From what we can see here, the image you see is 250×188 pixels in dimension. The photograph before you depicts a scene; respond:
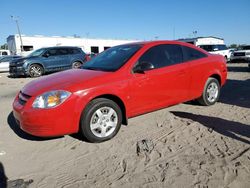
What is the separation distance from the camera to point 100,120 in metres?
3.98

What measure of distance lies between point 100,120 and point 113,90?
54cm

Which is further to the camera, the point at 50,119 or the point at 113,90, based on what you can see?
the point at 113,90

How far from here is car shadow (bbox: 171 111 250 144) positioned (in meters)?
4.08

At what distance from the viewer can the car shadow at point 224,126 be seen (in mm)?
4080

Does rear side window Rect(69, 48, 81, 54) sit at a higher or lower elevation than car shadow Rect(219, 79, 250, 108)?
higher

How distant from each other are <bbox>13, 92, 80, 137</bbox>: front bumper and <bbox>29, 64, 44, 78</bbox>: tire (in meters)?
10.6

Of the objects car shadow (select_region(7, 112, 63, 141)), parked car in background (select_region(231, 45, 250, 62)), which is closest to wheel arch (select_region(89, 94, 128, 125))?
car shadow (select_region(7, 112, 63, 141))

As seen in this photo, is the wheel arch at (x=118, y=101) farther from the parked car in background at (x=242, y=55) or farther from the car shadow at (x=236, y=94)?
the parked car in background at (x=242, y=55)

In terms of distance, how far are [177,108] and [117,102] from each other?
6.99ft

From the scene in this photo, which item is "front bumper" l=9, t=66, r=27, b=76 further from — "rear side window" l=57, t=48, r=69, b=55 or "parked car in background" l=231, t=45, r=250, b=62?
"parked car in background" l=231, t=45, r=250, b=62

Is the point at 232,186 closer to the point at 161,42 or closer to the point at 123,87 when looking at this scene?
the point at 123,87

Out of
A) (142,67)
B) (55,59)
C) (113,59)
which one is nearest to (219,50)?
(55,59)

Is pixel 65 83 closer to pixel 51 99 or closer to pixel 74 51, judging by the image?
pixel 51 99

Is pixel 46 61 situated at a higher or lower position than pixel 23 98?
higher
